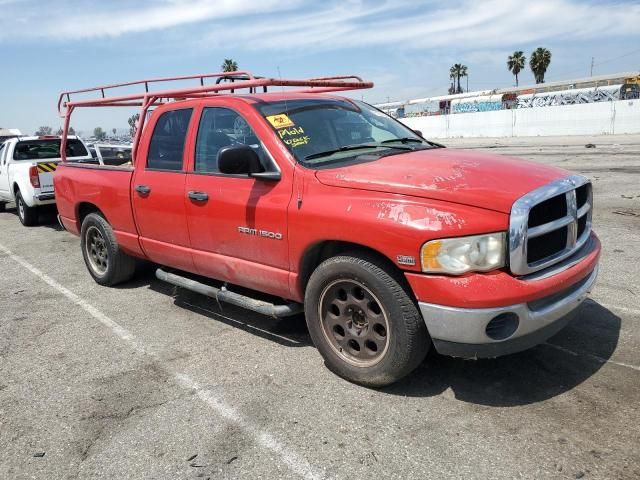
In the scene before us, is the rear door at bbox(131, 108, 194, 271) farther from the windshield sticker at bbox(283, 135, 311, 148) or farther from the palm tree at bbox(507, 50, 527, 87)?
the palm tree at bbox(507, 50, 527, 87)

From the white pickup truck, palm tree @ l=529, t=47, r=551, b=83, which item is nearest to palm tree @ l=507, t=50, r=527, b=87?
palm tree @ l=529, t=47, r=551, b=83

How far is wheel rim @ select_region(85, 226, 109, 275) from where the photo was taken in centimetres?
601

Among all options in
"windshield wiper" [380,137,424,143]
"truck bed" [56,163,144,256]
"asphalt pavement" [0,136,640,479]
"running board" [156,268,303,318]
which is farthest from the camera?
"truck bed" [56,163,144,256]

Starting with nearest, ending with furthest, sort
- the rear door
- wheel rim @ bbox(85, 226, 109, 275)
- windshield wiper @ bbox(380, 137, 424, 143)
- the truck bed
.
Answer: windshield wiper @ bbox(380, 137, 424, 143) → the rear door → the truck bed → wheel rim @ bbox(85, 226, 109, 275)

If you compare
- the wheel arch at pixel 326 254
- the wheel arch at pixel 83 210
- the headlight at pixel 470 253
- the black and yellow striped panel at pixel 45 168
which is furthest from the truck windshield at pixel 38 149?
the headlight at pixel 470 253

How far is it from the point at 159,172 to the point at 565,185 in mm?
3296

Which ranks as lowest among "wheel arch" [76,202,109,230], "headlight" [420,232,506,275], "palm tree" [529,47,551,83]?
"wheel arch" [76,202,109,230]

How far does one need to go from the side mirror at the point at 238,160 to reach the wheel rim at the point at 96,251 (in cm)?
279

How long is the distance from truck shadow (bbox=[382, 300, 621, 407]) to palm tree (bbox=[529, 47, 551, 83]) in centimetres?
8498

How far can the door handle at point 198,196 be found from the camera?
4.29 meters

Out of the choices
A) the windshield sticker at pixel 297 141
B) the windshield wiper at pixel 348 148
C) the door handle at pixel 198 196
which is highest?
the windshield sticker at pixel 297 141

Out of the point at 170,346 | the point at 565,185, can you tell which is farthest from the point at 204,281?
the point at 565,185

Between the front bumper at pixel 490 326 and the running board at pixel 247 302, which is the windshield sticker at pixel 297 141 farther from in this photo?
the front bumper at pixel 490 326

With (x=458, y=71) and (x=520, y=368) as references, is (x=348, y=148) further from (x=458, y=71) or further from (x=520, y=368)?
(x=458, y=71)
